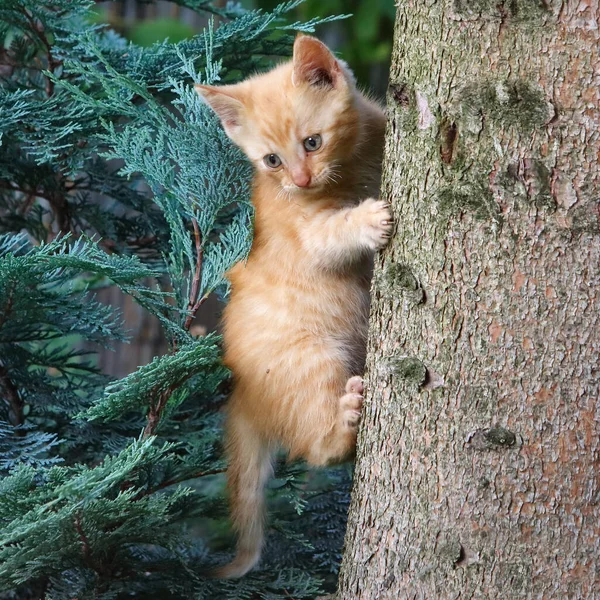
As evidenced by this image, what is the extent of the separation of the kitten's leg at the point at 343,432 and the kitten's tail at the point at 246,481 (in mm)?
206

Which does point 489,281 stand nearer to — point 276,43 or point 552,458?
point 552,458

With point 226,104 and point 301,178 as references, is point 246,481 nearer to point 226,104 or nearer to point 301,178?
point 301,178

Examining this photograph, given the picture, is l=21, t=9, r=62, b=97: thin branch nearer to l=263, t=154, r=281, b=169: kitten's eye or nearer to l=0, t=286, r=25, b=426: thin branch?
l=263, t=154, r=281, b=169: kitten's eye

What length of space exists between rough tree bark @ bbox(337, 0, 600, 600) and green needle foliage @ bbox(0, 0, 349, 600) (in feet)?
1.57

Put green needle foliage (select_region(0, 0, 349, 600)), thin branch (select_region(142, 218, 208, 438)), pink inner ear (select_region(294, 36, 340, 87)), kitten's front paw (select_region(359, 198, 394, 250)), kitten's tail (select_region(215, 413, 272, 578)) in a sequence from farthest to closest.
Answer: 1. kitten's tail (select_region(215, 413, 272, 578))
2. pink inner ear (select_region(294, 36, 340, 87))
3. thin branch (select_region(142, 218, 208, 438))
4. green needle foliage (select_region(0, 0, 349, 600))
5. kitten's front paw (select_region(359, 198, 394, 250))

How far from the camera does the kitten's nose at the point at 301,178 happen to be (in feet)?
7.38

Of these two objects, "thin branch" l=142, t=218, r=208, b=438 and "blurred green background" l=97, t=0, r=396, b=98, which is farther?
"blurred green background" l=97, t=0, r=396, b=98

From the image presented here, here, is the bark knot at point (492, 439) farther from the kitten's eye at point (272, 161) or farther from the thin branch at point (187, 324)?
the kitten's eye at point (272, 161)

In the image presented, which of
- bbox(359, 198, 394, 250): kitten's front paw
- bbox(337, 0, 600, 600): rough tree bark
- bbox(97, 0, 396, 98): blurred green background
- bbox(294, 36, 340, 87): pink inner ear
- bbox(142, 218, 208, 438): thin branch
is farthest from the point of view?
bbox(97, 0, 396, 98): blurred green background

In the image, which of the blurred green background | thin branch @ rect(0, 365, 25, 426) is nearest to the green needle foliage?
thin branch @ rect(0, 365, 25, 426)

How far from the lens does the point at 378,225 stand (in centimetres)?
178

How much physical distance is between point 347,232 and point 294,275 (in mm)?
340

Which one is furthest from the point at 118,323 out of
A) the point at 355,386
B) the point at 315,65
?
the point at 315,65

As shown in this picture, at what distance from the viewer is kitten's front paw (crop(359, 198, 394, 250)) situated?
1.78 m
